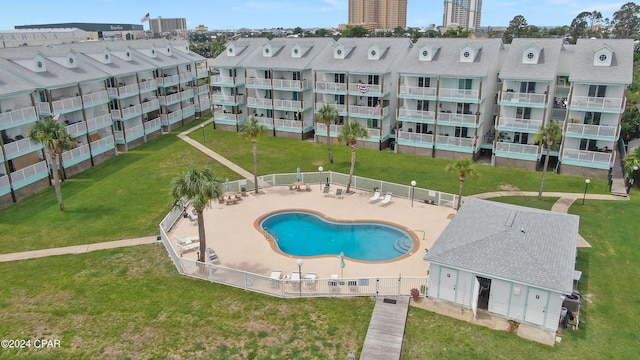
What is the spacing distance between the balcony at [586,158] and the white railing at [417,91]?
14196 mm

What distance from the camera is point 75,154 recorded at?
44.1 meters

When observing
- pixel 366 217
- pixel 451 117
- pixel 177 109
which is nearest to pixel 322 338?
pixel 366 217

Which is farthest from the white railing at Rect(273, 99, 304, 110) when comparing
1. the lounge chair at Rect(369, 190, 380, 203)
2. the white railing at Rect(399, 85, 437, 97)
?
the lounge chair at Rect(369, 190, 380, 203)

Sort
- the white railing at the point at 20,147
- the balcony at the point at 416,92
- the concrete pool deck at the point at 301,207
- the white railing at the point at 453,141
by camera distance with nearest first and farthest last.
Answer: the concrete pool deck at the point at 301,207
the white railing at the point at 20,147
the white railing at the point at 453,141
the balcony at the point at 416,92

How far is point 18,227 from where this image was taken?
33.3 metres

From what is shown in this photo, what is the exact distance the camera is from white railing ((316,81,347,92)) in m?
51.5

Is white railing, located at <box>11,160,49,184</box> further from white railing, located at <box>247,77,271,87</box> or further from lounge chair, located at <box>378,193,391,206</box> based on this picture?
lounge chair, located at <box>378,193,391,206</box>

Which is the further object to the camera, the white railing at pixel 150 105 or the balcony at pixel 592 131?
the white railing at pixel 150 105

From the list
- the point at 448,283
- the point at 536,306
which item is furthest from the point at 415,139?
the point at 536,306

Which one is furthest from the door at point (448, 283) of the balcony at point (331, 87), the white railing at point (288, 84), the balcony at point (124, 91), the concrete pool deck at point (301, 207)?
the balcony at point (124, 91)

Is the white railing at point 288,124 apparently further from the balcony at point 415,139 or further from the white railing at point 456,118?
the white railing at point 456,118

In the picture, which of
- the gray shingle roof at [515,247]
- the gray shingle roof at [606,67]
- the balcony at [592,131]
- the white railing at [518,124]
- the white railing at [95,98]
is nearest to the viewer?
the gray shingle roof at [515,247]

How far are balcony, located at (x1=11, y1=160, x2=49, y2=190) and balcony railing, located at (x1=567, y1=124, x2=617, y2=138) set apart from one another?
4922 centimetres

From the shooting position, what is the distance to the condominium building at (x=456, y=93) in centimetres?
4119
